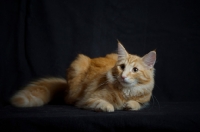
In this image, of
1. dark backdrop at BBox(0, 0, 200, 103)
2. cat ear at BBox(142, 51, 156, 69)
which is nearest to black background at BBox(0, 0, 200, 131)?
dark backdrop at BBox(0, 0, 200, 103)

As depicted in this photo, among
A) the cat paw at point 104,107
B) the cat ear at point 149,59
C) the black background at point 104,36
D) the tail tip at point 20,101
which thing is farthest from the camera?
the black background at point 104,36

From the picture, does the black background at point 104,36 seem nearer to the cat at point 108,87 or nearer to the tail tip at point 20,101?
the cat at point 108,87

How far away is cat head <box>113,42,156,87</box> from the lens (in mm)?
2126

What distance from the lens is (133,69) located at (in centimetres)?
218

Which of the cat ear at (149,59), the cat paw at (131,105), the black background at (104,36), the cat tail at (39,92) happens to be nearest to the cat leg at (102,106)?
the cat paw at (131,105)

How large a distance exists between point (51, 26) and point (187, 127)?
1842 mm

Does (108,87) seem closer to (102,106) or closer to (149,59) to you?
(102,106)

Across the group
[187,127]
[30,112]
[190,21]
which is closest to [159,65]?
[190,21]

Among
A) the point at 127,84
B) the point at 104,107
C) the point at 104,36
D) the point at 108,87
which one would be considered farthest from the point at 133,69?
the point at 104,36

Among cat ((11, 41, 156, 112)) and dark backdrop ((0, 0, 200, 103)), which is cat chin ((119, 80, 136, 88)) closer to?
cat ((11, 41, 156, 112))

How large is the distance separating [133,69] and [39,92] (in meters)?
0.89

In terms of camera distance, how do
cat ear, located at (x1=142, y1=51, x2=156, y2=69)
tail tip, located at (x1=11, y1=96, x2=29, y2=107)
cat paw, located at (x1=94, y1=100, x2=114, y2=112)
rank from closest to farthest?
cat paw, located at (x1=94, y1=100, x2=114, y2=112), cat ear, located at (x1=142, y1=51, x2=156, y2=69), tail tip, located at (x1=11, y1=96, x2=29, y2=107)

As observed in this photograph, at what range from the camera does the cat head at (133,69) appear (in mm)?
2126

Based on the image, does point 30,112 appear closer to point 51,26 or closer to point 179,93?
point 51,26
